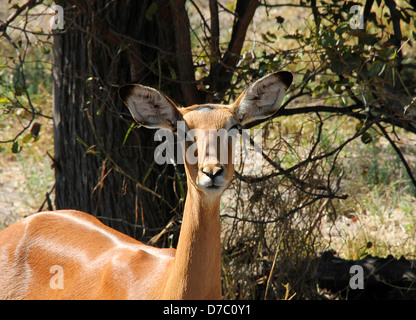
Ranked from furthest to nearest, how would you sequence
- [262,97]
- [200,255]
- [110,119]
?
[110,119], [262,97], [200,255]

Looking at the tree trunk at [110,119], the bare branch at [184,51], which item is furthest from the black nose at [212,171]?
the tree trunk at [110,119]

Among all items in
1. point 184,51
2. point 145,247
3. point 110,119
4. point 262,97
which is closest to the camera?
point 262,97

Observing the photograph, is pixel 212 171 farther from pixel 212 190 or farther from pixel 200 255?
pixel 200 255

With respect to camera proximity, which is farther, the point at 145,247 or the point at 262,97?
the point at 145,247

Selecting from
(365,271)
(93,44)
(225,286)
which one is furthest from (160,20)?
(365,271)

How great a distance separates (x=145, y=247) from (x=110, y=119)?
4.71 feet

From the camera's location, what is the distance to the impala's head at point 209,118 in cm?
255

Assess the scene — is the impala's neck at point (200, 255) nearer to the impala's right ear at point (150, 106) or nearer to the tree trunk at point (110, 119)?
the impala's right ear at point (150, 106)

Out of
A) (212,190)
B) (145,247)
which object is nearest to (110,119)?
(145,247)

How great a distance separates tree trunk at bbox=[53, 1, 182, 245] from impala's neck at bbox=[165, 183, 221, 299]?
1.66 m

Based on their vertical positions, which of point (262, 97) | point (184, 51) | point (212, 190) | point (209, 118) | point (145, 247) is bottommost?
point (145, 247)

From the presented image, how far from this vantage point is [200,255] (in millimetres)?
2725

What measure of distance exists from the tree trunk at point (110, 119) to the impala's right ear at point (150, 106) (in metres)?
1.41

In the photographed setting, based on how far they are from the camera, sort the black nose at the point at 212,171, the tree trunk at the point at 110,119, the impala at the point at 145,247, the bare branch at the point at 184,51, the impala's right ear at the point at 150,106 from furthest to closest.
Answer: the tree trunk at the point at 110,119
the bare branch at the point at 184,51
the impala's right ear at the point at 150,106
the impala at the point at 145,247
the black nose at the point at 212,171
